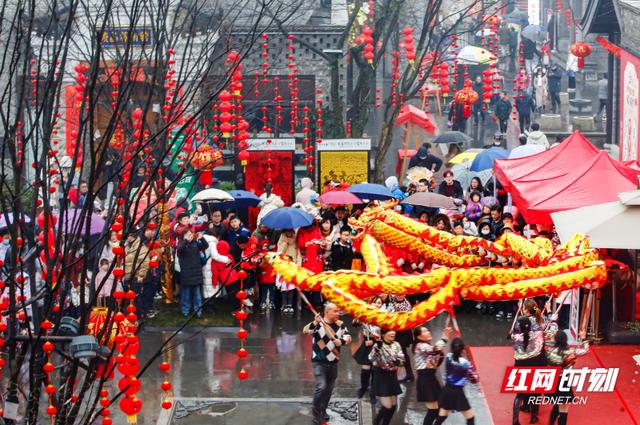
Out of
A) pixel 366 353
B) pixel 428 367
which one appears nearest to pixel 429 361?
pixel 428 367

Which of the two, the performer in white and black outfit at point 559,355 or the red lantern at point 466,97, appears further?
the red lantern at point 466,97

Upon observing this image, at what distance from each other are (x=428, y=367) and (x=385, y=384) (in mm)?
Result: 536

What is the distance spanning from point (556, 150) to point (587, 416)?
6.94m

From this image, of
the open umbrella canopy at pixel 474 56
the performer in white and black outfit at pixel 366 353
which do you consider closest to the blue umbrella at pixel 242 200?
the performer in white and black outfit at pixel 366 353

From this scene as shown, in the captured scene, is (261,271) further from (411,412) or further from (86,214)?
(86,214)

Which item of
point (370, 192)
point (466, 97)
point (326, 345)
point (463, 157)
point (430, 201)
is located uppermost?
point (466, 97)

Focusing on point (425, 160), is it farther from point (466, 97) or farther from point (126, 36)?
point (126, 36)

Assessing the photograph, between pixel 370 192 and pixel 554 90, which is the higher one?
pixel 554 90

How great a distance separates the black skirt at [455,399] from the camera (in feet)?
39.9

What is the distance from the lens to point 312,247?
60.7 ft

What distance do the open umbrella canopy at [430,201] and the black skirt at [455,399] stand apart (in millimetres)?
7571

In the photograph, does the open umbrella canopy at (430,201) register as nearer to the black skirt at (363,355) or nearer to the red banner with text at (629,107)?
the red banner with text at (629,107)

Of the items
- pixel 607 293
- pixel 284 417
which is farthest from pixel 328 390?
pixel 607 293

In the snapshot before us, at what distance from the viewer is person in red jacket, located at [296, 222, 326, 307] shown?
18500 millimetres
